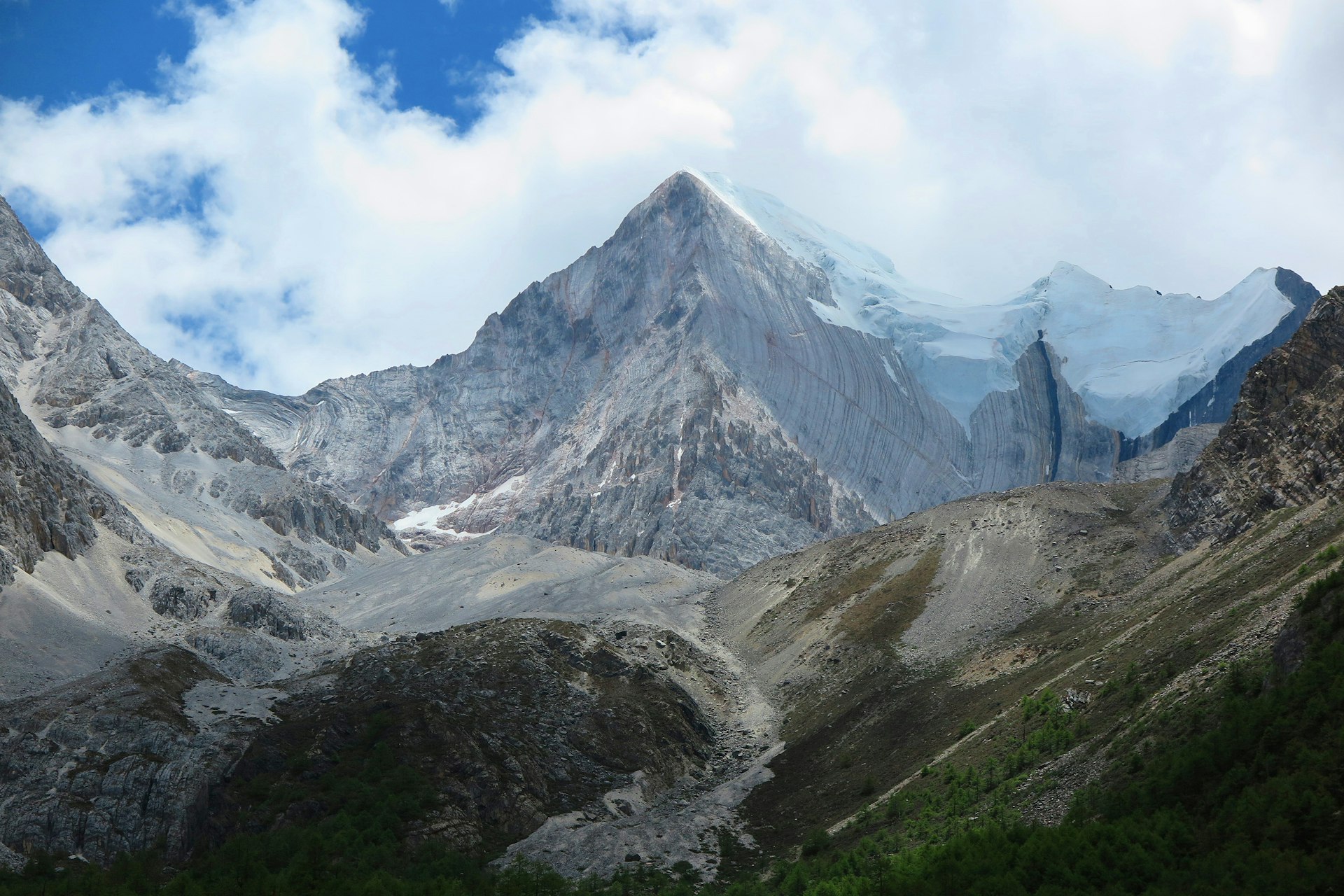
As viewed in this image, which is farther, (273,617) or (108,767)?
(273,617)

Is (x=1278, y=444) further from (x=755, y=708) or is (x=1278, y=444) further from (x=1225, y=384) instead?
(x=1225, y=384)

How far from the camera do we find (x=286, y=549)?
16862 centimetres

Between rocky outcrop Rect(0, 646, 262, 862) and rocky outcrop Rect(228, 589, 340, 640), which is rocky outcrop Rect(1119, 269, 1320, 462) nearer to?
rocky outcrop Rect(228, 589, 340, 640)

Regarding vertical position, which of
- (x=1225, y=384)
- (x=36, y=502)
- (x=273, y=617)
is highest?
(x=36, y=502)

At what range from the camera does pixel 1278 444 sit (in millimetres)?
75000

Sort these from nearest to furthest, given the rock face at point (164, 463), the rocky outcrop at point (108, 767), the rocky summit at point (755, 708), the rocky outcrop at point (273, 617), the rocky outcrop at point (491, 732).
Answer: the rocky summit at point (755, 708) → the rocky outcrop at point (108, 767) → the rocky outcrop at point (491, 732) → the rocky outcrop at point (273, 617) → the rock face at point (164, 463)

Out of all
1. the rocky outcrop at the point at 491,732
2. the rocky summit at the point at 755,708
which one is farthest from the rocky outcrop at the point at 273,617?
the rocky outcrop at the point at 491,732

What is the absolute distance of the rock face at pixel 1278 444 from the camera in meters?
69.8

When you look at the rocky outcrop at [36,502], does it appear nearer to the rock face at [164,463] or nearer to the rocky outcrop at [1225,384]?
the rock face at [164,463]

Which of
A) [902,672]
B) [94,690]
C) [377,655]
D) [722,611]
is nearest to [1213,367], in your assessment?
[722,611]

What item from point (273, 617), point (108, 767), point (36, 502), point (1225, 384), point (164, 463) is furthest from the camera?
point (1225, 384)

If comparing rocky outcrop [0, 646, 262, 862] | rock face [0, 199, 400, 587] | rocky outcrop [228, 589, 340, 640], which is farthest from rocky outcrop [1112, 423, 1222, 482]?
rock face [0, 199, 400, 587]

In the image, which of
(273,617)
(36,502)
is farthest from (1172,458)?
(36,502)

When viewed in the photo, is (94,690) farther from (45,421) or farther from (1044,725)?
(45,421)
